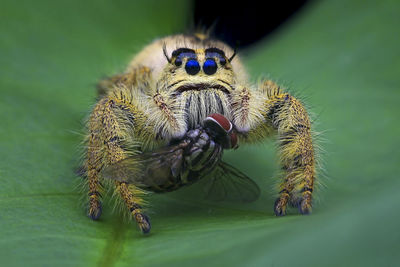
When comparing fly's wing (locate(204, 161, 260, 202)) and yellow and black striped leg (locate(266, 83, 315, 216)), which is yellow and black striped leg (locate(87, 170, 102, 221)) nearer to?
fly's wing (locate(204, 161, 260, 202))

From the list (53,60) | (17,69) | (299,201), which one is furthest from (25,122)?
(299,201)

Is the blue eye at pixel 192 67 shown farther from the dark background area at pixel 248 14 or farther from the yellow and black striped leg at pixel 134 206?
the dark background area at pixel 248 14

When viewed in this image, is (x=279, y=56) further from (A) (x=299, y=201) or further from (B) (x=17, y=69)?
(A) (x=299, y=201)

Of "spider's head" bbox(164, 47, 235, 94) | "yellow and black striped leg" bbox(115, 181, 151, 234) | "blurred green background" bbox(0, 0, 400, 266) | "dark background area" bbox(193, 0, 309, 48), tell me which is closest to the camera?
"blurred green background" bbox(0, 0, 400, 266)

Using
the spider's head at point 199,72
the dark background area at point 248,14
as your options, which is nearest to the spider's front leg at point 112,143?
the spider's head at point 199,72

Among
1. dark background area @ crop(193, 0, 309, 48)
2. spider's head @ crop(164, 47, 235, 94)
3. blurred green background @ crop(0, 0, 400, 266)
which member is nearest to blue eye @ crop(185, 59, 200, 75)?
spider's head @ crop(164, 47, 235, 94)

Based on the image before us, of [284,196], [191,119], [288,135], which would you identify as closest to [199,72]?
[191,119]
